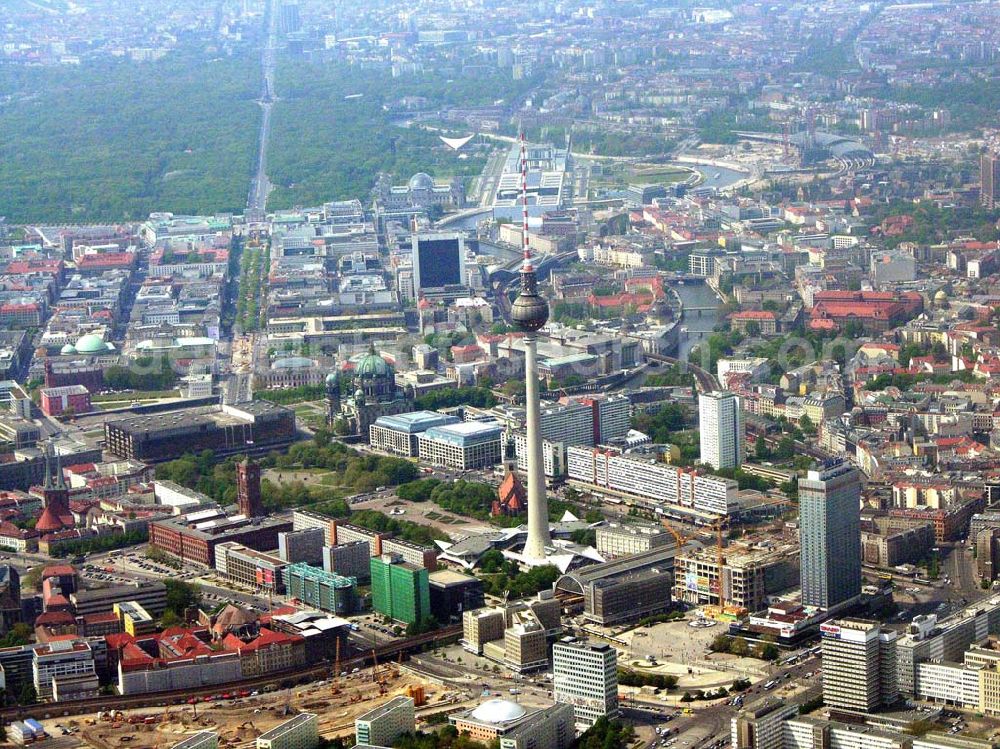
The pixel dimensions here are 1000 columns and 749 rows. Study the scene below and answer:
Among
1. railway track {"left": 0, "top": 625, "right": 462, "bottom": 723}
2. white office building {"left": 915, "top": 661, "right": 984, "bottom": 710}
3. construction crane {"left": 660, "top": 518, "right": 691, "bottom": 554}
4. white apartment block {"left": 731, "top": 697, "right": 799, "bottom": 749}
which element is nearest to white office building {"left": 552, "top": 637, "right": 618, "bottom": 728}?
white apartment block {"left": 731, "top": 697, "right": 799, "bottom": 749}

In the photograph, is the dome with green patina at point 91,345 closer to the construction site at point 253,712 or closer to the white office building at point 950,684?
the construction site at point 253,712

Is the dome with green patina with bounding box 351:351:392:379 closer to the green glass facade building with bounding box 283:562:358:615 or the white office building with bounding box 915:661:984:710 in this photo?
the green glass facade building with bounding box 283:562:358:615

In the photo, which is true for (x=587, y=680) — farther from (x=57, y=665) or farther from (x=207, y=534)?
(x=207, y=534)

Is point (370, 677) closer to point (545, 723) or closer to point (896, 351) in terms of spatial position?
point (545, 723)

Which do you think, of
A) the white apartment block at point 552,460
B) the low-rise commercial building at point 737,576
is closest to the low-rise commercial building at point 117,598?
the low-rise commercial building at point 737,576

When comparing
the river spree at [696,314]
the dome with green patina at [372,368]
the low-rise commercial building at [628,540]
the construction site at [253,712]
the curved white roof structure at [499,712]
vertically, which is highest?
the dome with green patina at [372,368]

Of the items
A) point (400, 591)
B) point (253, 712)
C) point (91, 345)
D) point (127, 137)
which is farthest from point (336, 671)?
point (127, 137)
